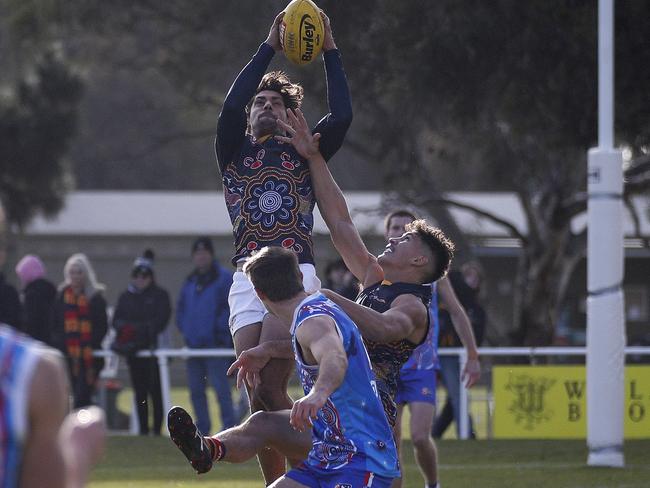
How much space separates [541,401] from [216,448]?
7972 millimetres

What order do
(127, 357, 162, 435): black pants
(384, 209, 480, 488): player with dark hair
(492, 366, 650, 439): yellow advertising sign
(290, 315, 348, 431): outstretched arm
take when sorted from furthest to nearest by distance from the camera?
(127, 357, 162, 435): black pants, (492, 366, 650, 439): yellow advertising sign, (384, 209, 480, 488): player with dark hair, (290, 315, 348, 431): outstretched arm

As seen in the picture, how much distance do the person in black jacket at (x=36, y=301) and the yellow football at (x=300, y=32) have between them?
848 cm

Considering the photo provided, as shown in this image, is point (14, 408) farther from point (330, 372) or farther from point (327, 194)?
point (327, 194)

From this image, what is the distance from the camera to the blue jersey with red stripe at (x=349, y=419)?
5.67 meters

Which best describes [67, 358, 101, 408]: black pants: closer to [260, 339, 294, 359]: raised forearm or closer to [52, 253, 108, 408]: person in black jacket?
[52, 253, 108, 408]: person in black jacket

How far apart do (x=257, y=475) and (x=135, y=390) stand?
419 cm

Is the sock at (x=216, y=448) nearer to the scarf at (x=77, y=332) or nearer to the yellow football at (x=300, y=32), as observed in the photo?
the yellow football at (x=300, y=32)

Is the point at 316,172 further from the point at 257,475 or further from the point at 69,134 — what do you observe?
the point at 69,134

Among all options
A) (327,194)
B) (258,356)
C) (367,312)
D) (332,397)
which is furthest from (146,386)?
(332,397)

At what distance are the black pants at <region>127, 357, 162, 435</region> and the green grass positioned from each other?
76cm

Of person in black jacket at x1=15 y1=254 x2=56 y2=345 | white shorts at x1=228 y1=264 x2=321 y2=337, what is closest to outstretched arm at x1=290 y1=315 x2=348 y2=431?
white shorts at x1=228 y1=264 x2=321 y2=337

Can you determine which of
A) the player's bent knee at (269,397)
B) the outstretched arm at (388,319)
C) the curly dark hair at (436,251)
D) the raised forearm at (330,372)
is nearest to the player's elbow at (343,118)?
the curly dark hair at (436,251)

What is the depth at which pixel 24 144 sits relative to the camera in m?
26.3

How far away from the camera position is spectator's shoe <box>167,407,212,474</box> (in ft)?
20.3
